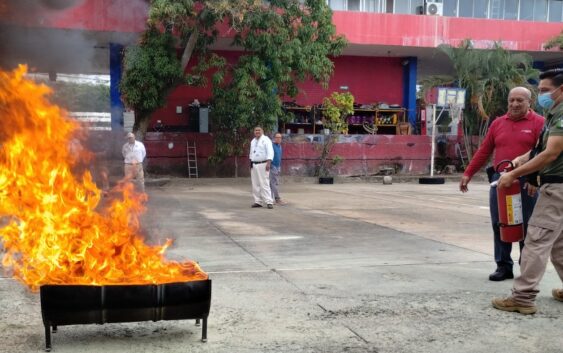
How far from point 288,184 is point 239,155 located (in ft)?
6.43

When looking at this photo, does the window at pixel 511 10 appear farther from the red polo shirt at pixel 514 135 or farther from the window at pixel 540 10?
the red polo shirt at pixel 514 135

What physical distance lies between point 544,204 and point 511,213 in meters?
0.50

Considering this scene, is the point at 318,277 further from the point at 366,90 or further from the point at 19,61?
the point at 366,90

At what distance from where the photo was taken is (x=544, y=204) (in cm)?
411

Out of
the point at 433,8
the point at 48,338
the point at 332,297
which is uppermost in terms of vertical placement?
the point at 433,8

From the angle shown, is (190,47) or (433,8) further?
(433,8)

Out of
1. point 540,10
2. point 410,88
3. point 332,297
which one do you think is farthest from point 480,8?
point 332,297

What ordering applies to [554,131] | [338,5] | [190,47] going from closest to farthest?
[554,131], [190,47], [338,5]

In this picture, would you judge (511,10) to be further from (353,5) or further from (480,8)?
(353,5)

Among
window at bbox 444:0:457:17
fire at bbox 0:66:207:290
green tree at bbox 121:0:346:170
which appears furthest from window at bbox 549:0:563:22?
fire at bbox 0:66:207:290

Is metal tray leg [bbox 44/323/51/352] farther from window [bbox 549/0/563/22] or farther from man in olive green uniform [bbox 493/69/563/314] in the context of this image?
window [bbox 549/0/563/22]

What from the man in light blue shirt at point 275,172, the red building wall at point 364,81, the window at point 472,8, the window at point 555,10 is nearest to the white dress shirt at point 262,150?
the man in light blue shirt at point 275,172

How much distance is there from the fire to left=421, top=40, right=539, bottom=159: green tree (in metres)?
18.0

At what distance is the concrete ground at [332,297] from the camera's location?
3537 millimetres
